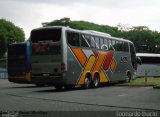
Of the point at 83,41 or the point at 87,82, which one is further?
the point at 87,82

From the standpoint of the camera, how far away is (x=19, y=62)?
102 ft

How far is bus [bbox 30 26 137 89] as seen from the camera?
23.7 meters

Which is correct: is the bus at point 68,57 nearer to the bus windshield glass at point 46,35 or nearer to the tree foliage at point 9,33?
the bus windshield glass at point 46,35

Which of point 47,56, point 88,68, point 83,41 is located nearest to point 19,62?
point 88,68

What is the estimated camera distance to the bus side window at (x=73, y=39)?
79.3ft

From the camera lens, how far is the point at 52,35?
23.9m

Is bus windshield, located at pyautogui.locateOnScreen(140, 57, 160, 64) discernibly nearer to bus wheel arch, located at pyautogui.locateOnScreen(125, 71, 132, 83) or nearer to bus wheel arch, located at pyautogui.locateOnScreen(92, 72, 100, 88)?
bus wheel arch, located at pyautogui.locateOnScreen(125, 71, 132, 83)

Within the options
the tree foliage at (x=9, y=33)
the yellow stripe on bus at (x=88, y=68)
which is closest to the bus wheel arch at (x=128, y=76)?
the yellow stripe on bus at (x=88, y=68)

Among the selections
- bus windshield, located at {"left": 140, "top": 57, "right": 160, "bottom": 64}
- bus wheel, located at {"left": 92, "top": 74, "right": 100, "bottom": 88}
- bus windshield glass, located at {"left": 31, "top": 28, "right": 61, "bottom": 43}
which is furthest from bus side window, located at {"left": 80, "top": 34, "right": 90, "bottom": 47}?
bus windshield, located at {"left": 140, "top": 57, "right": 160, "bottom": 64}

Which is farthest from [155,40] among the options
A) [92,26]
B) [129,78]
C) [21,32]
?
[129,78]

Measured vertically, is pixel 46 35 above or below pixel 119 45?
above

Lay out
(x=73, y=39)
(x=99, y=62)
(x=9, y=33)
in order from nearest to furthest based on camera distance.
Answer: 1. (x=73, y=39)
2. (x=99, y=62)
3. (x=9, y=33)

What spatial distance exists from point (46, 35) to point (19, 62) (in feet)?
24.1

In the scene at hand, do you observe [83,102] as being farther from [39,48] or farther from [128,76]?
[128,76]
